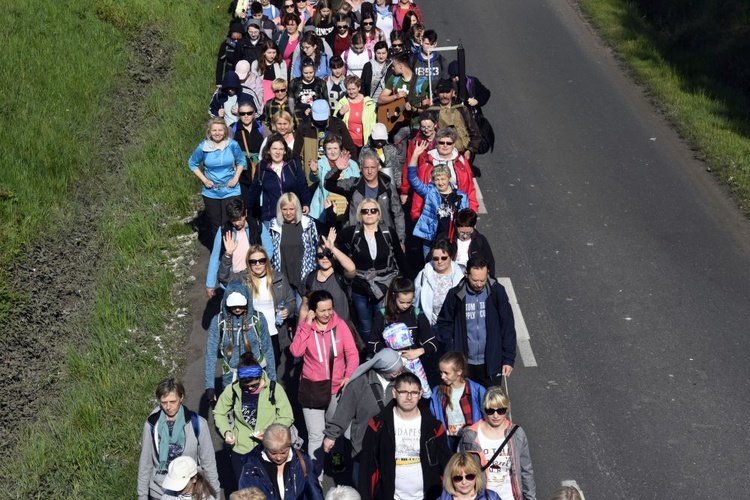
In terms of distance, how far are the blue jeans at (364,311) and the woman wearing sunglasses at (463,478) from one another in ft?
12.1

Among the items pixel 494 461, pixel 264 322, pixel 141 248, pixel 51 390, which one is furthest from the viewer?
pixel 141 248

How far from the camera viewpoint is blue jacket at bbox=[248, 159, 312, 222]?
12.2 m

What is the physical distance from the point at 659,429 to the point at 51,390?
256 inches

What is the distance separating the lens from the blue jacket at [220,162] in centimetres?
1275

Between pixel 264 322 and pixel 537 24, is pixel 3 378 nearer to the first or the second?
pixel 264 322

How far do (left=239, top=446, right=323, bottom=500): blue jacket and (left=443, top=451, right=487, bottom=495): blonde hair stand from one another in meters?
1.08

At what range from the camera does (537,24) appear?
2531 cm

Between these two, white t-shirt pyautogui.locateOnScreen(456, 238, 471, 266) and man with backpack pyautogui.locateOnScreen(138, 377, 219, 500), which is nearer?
man with backpack pyautogui.locateOnScreen(138, 377, 219, 500)

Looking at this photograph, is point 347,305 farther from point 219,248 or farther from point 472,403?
point 472,403

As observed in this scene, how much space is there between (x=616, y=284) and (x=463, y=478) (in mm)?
6815

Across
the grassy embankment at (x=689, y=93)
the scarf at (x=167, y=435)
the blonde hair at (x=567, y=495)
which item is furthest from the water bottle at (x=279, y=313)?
the grassy embankment at (x=689, y=93)

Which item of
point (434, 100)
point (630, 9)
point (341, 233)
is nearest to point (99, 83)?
point (434, 100)

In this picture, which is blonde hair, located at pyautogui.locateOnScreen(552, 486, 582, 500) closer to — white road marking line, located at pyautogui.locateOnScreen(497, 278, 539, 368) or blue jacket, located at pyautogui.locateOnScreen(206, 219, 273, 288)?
blue jacket, located at pyautogui.locateOnScreen(206, 219, 273, 288)

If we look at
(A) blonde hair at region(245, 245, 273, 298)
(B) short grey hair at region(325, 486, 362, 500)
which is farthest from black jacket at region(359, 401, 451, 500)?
(A) blonde hair at region(245, 245, 273, 298)
